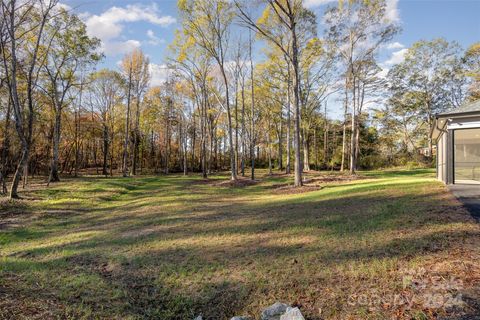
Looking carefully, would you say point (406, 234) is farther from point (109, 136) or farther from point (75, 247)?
point (109, 136)

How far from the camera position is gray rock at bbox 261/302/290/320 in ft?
10.9

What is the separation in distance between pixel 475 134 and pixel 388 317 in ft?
35.1

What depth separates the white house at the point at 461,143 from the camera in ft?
32.5

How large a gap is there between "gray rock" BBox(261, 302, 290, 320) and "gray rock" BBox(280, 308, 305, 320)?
13 cm

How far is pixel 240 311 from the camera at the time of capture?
3598 millimetres

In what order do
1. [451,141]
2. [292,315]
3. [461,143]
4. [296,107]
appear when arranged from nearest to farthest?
[292,315], [451,141], [461,143], [296,107]

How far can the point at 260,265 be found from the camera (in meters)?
4.60

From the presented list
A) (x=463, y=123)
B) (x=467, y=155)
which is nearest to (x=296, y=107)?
(x=463, y=123)

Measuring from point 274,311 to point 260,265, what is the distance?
1.25m

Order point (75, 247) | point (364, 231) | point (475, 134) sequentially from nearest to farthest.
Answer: point (364, 231) → point (75, 247) → point (475, 134)

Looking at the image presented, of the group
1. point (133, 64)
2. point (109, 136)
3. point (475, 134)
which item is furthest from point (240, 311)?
point (109, 136)

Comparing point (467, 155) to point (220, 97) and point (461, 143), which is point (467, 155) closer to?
point (461, 143)

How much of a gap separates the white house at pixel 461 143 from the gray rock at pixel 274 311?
10.1 metres

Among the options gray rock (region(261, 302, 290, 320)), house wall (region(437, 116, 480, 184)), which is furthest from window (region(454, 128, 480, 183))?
gray rock (region(261, 302, 290, 320))
